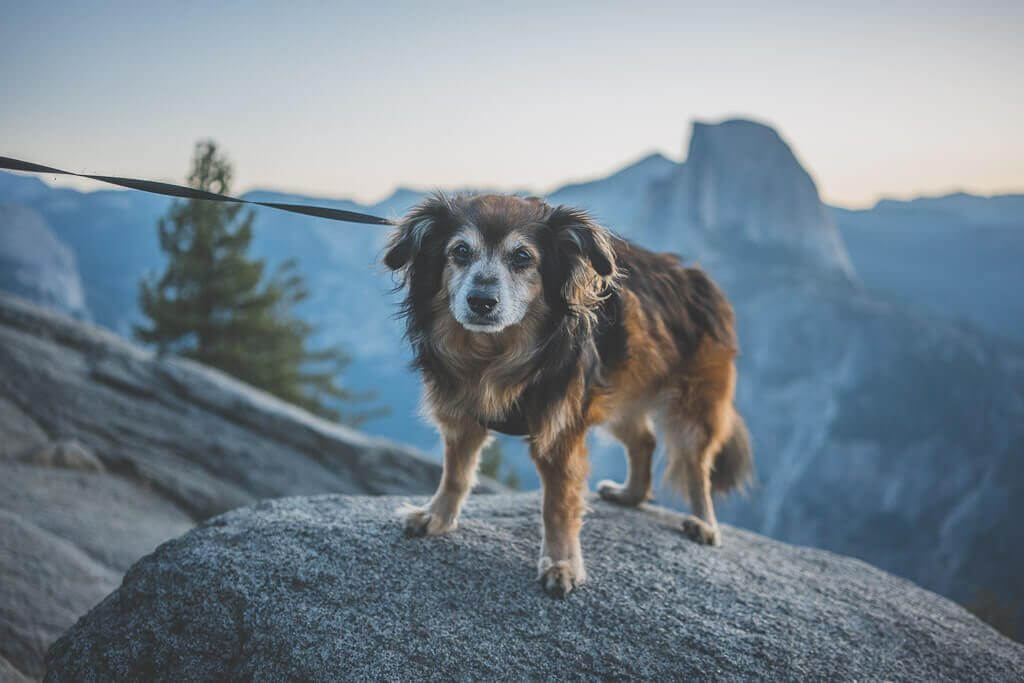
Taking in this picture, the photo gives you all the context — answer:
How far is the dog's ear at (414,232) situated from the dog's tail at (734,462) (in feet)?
9.56

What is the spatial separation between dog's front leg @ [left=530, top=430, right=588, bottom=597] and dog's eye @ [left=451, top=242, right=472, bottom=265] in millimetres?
1058

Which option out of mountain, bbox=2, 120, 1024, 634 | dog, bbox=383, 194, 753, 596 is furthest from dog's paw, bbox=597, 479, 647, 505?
mountain, bbox=2, 120, 1024, 634

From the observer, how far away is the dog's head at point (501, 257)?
2.96 metres

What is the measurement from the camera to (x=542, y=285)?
3176 millimetres

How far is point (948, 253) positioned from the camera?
9869 centimetres

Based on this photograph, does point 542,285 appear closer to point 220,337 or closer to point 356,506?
point 356,506

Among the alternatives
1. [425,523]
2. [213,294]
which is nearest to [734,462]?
[425,523]

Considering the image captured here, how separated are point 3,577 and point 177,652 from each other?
90.5 inches

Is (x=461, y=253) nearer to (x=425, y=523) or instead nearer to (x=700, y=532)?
(x=425, y=523)

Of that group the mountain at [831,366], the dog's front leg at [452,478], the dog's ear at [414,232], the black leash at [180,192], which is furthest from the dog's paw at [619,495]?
the mountain at [831,366]

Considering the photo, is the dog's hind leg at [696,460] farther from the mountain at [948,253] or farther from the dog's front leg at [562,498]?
the mountain at [948,253]

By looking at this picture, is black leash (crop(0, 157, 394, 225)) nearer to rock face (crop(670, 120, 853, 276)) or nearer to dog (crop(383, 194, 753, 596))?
dog (crop(383, 194, 753, 596))

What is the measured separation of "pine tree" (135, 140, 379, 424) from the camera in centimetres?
1559

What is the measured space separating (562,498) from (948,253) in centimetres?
12064
